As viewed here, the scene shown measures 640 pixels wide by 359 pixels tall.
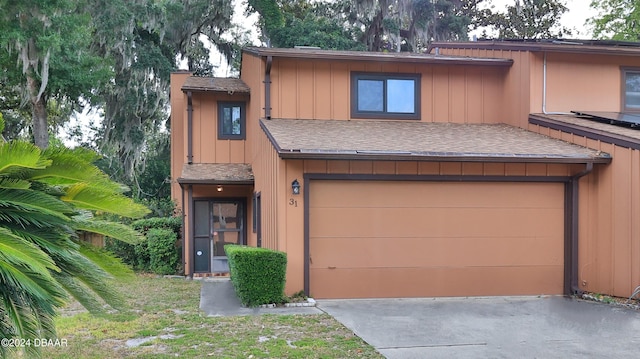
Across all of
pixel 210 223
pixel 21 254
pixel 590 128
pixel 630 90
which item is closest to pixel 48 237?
pixel 21 254

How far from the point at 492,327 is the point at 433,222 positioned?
8.51 feet

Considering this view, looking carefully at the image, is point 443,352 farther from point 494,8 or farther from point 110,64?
point 494,8

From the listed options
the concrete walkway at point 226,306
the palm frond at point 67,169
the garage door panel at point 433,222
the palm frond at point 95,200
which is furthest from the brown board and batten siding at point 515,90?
the palm frond at point 67,169

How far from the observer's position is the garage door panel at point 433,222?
8.74 metres

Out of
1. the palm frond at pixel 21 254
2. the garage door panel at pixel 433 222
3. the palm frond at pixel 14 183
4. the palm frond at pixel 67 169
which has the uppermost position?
the palm frond at pixel 67 169

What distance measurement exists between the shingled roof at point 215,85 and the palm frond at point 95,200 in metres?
9.13

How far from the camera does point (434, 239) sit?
8.98 metres

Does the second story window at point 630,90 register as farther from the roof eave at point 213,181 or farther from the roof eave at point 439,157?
the roof eave at point 213,181

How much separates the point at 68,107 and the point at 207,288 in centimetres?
1513

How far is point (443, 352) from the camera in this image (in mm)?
5473

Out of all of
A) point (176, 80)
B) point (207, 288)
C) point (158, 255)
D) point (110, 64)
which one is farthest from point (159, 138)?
point (207, 288)

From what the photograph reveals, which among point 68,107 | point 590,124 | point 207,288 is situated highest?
point 68,107

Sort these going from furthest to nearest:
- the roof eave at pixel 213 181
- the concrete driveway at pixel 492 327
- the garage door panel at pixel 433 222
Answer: the roof eave at pixel 213 181 < the garage door panel at pixel 433 222 < the concrete driveway at pixel 492 327

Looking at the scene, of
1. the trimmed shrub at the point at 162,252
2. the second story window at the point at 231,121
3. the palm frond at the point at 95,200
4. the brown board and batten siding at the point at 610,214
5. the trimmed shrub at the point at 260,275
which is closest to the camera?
the palm frond at the point at 95,200
